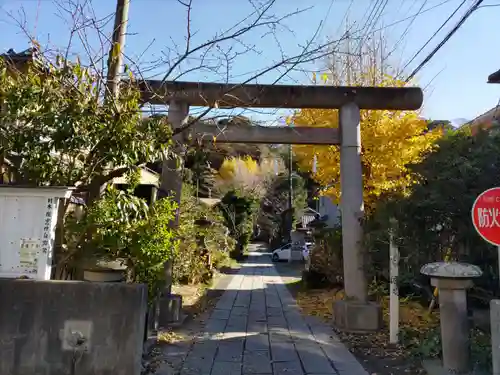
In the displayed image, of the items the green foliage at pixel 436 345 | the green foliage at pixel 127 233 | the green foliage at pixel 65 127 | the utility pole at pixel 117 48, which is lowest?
the green foliage at pixel 436 345

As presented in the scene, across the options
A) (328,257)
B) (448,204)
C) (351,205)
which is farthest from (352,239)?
(328,257)

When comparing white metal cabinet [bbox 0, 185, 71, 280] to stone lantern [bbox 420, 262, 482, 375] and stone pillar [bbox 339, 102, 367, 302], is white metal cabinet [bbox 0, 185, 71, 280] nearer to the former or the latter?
stone lantern [bbox 420, 262, 482, 375]

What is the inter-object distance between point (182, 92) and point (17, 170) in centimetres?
332

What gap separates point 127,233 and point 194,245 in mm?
7493

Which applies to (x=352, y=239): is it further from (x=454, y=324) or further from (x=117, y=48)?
(x=117, y=48)

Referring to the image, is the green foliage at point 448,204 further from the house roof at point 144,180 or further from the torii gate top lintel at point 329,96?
the house roof at point 144,180

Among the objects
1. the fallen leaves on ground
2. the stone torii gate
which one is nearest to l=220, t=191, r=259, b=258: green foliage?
the fallen leaves on ground

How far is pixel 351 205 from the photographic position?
7418mm

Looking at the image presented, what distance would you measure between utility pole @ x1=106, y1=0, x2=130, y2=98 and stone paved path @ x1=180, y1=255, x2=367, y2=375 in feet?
12.1

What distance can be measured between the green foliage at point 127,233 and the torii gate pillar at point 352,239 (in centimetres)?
351

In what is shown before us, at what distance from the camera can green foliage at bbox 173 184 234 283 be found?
11.1 meters

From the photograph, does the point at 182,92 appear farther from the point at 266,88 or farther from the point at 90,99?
the point at 90,99

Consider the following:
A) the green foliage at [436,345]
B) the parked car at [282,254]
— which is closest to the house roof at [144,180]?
the green foliage at [436,345]

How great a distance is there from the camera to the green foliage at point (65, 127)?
4.47m
